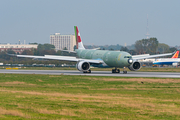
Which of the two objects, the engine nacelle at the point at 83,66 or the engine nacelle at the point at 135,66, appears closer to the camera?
the engine nacelle at the point at 83,66

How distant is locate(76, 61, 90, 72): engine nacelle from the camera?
59.2m

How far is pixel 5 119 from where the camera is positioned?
14336mm

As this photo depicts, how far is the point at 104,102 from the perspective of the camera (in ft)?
67.1

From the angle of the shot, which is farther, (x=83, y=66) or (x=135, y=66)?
(x=135, y=66)

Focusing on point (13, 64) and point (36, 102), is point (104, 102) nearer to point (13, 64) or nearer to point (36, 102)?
point (36, 102)

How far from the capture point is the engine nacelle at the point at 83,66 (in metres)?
59.2

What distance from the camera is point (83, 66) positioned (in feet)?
199

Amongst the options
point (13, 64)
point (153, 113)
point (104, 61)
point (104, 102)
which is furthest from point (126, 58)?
point (13, 64)

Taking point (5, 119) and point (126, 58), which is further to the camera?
point (126, 58)

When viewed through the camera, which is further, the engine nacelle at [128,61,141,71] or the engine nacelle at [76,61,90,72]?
the engine nacelle at [128,61,141,71]

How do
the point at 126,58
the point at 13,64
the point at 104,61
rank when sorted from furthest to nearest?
the point at 13,64, the point at 104,61, the point at 126,58

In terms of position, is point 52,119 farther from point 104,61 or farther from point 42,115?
point 104,61

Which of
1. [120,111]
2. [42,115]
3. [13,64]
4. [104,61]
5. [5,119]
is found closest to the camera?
[5,119]

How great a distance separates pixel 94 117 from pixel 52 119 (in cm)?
200
